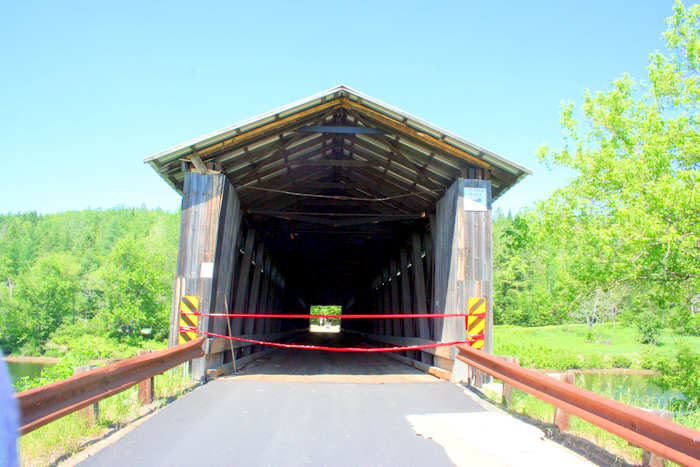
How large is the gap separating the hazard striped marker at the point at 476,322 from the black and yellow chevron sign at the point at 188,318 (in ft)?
13.8

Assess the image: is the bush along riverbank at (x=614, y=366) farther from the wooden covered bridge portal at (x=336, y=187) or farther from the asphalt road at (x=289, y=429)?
the wooden covered bridge portal at (x=336, y=187)

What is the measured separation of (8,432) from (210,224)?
27.0 feet

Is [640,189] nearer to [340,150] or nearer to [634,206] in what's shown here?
[634,206]

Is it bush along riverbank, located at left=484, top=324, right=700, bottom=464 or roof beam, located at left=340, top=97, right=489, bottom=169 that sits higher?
roof beam, located at left=340, top=97, right=489, bottom=169

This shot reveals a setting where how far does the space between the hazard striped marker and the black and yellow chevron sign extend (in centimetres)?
421

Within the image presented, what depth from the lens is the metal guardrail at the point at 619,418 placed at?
2957 millimetres

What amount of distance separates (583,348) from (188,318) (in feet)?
130

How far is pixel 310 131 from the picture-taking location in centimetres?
954

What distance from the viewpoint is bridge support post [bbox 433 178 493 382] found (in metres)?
8.66

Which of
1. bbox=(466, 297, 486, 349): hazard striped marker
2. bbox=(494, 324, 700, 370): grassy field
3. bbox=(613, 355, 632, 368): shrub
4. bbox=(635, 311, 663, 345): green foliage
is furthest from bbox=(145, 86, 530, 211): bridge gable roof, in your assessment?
bbox=(613, 355, 632, 368): shrub

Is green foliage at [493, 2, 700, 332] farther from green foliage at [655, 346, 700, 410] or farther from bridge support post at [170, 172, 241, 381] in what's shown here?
bridge support post at [170, 172, 241, 381]

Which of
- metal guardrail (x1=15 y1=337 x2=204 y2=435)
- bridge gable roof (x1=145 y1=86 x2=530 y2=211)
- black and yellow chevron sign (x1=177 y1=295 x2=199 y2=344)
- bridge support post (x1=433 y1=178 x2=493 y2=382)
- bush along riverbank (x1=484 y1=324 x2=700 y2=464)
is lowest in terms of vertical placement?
bush along riverbank (x1=484 y1=324 x2=700 y2=464)

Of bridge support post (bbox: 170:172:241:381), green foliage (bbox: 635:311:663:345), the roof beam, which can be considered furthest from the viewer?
green foliage (bbox: 635:311:663:345)

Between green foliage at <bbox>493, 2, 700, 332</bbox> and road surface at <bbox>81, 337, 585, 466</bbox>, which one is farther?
green foliage at <bbox>493, 2, 700, 332</bbox>
